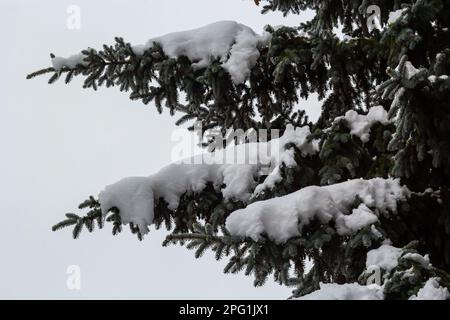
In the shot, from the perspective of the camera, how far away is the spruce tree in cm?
374

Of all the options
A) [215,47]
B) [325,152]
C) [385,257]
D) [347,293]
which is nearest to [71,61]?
[215,47]

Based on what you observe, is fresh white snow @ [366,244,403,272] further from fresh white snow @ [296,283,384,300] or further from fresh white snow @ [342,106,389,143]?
fresh white snow @ [342,106,389,143]

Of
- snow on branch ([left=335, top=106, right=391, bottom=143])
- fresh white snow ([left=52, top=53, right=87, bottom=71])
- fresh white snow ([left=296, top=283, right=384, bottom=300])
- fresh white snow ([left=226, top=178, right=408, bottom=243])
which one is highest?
fresh white snow ([left=52, top=53, right=87, bottom=71])

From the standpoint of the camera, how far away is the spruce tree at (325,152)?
3742 mm

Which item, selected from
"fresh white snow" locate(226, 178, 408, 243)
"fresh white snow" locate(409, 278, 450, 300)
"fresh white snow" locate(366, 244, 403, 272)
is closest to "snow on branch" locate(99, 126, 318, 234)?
"fresh white snow" locate(226, 178, 408, 243)

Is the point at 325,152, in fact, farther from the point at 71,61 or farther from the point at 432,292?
the point at 71,61

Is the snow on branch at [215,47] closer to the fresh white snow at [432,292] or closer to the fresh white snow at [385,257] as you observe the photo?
the fresh white snow at [385,257]

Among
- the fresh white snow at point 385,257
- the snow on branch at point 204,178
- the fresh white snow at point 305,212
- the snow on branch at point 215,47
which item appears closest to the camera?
the fresh white snow at point 385,257

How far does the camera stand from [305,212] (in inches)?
154

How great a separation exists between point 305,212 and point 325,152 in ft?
2.72

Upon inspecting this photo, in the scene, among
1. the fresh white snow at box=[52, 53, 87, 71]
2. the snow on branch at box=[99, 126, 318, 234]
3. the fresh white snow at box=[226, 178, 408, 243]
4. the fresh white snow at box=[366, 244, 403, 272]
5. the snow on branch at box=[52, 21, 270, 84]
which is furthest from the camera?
the fresh white snow at box=[52, 53, 87, 71]

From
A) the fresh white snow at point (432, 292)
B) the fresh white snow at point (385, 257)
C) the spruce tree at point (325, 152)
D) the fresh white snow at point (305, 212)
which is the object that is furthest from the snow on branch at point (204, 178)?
the fresh white snow at point (432, 292)

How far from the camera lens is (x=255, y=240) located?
149 inches
